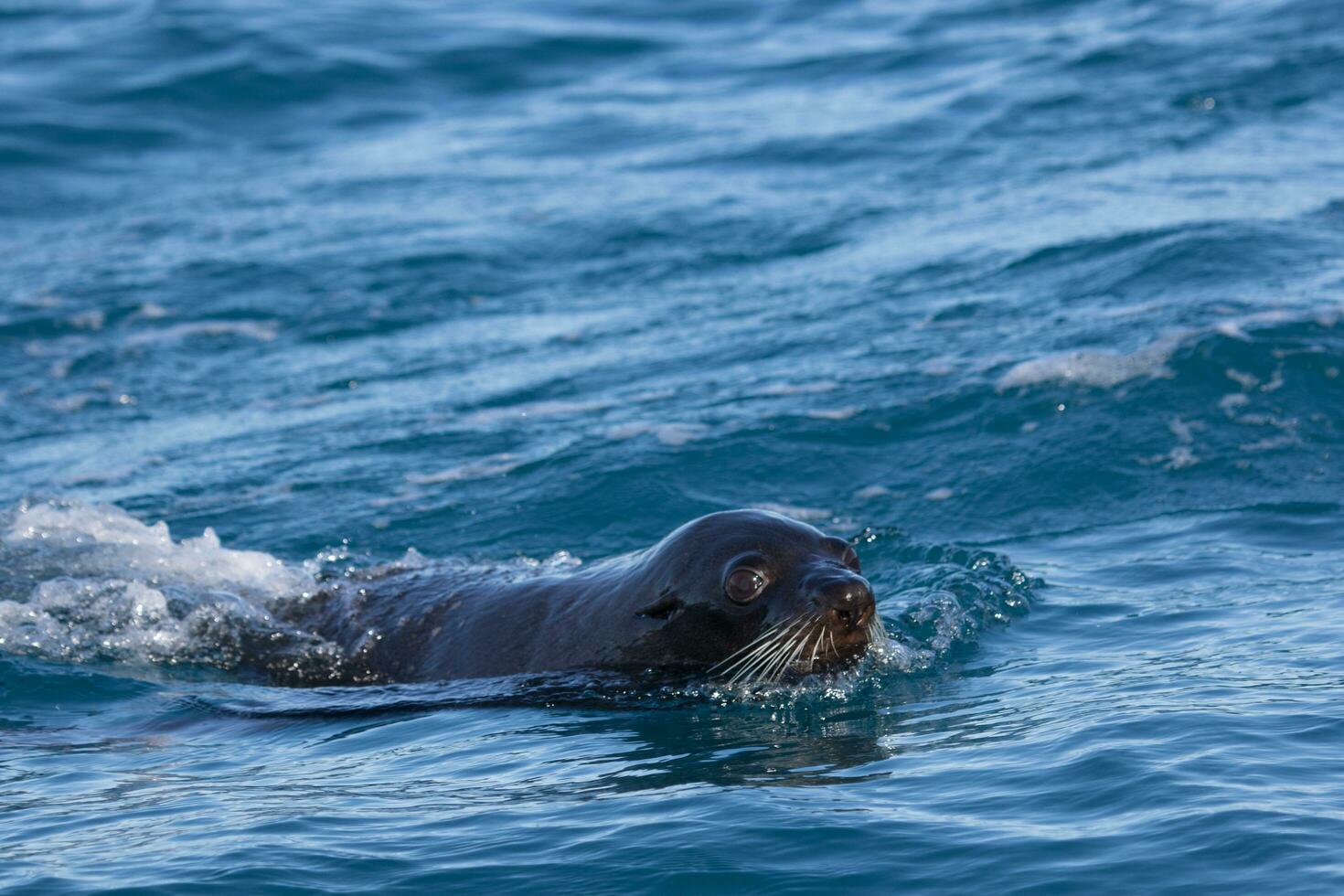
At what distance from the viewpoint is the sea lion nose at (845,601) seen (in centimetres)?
706

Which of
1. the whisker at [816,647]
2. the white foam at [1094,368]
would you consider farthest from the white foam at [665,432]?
the whisker at [816,647]

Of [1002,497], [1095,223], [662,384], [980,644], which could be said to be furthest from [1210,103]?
[980,644]

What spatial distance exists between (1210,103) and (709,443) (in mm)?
10336

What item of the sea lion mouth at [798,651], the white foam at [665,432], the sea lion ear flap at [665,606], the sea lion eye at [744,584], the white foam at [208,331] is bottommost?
the sea lion mouth at [798,651]

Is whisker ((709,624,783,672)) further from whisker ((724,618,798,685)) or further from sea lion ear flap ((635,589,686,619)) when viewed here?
sea lion ear flap ((635,589,686,619))

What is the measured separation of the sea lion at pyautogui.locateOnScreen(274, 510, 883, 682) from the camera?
7.19 metres

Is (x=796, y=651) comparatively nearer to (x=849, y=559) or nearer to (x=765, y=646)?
(x=765, y=646)

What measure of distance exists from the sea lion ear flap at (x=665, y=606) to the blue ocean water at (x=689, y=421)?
358 mm

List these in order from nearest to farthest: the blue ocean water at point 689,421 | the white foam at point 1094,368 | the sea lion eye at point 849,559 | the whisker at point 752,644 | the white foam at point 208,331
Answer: the blue ocean water at point 689,421 < the whisker at point 752,644 < the sea lion eye at point 849,559 < the white foam at point 1094,368 < the white foam at point 208,331

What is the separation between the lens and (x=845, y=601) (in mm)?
7051

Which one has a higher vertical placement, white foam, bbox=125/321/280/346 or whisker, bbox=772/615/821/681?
white foam, bbox=125/321/280/346

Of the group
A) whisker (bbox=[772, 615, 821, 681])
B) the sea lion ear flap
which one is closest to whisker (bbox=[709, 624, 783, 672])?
whisker (bbox=[772, 615, 821, 681])

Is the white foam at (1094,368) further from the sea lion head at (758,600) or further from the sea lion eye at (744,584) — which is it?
the sea lion eye at (744,584)

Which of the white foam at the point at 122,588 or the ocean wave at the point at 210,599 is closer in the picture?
the ocean wave at the point at 210,599
